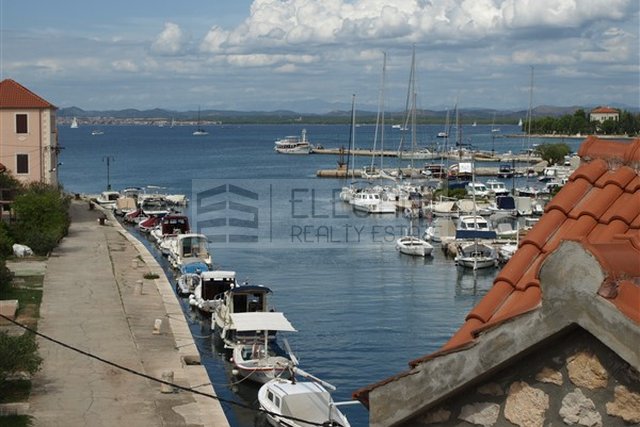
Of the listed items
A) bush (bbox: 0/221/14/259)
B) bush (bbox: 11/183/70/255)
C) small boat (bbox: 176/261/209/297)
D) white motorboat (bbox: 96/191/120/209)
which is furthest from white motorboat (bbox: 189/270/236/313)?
white motorboat (bbox: 96/191/120/209)

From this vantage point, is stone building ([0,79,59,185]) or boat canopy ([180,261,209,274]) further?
stone building ([0,79,59,185])

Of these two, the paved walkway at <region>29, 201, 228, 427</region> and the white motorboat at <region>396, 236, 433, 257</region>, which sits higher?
the paved walkway at <region>29, 201, 228, 427</region>

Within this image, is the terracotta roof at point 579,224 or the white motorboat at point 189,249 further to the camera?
the white motorboat at point 189,249

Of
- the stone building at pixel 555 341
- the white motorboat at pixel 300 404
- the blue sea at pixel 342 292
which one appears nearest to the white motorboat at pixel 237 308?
the blue sea at pixel 342 292

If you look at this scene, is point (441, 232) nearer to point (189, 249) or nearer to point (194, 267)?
point (189, 249)

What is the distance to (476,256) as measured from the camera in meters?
46.2

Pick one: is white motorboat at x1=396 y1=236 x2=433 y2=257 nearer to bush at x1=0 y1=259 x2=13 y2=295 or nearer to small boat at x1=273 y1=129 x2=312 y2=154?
bush at x1=0 y1=259 x2=13 y2=295

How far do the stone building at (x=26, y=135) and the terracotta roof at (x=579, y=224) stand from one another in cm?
5482

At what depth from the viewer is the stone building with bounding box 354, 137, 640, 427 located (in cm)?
386

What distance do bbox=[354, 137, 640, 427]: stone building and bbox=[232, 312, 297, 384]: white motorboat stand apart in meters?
18.7

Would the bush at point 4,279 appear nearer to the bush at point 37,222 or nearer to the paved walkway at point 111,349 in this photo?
the paved walkway at point 111,349

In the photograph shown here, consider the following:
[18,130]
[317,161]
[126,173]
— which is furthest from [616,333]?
[317,161]

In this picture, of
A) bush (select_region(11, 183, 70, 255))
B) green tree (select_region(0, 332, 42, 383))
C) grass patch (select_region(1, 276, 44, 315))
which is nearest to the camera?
green tree (select_region(0, 332, 42, 383))

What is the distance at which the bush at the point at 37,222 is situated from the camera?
42.8 metres
